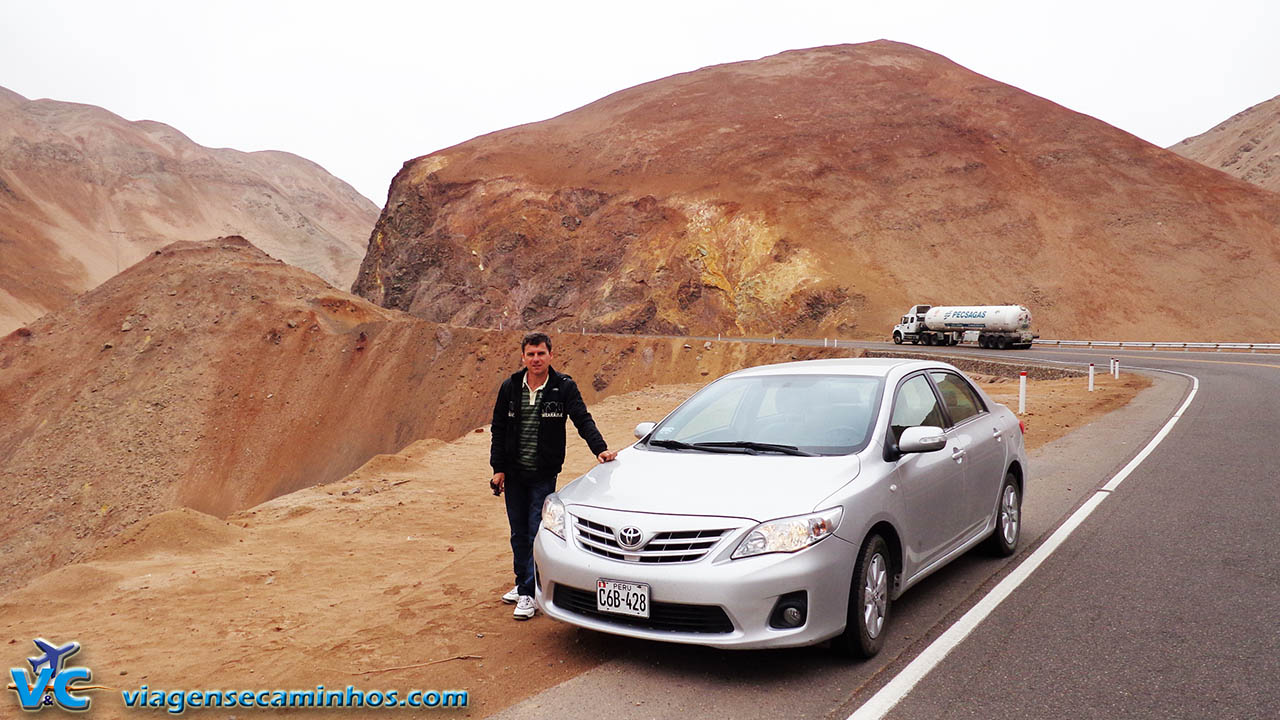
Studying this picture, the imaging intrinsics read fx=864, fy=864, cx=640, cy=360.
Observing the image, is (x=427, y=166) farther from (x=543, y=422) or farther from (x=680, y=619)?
(x=680, y=619)

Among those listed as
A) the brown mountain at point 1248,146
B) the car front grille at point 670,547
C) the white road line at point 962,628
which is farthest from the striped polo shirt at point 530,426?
the brown mountain at point 1248,146

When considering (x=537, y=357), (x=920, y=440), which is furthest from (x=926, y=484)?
(x=537, y=357)

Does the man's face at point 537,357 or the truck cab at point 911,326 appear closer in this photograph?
the man's face at point 537,357

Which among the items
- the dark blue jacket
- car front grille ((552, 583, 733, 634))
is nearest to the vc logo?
the dark blue jacket

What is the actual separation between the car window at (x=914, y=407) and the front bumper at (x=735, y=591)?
4.19 feet

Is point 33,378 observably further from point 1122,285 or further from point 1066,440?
point 1122,285

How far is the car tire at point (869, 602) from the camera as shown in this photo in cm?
441

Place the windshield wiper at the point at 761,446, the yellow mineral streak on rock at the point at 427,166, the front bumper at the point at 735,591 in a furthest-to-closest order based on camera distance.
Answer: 1. the yellow mineral streak on rock at the point at 427,166
2. the windshield wiper at the point at 761,446
3. the front bumper at the point at 735,591

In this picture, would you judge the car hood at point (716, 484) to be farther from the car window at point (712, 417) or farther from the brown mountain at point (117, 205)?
the brown mountain at point (117, 205)

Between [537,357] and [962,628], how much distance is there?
9.84 feet

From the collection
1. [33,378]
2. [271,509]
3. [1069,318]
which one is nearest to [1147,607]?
[271,509]

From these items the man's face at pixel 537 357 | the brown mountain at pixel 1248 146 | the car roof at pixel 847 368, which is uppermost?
the brown mountain at pixel 1248 146

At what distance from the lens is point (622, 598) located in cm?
429

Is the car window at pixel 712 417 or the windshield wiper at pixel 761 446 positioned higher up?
the car window at pixel 712 417
